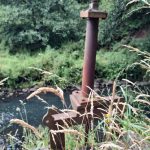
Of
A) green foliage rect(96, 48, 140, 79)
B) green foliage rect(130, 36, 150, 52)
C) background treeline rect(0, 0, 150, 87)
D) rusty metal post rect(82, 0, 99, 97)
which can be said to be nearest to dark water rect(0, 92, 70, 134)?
background treeline rect(0, 0, 150, 87)

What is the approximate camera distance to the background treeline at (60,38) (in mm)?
8727

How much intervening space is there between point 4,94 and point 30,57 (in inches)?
74.7

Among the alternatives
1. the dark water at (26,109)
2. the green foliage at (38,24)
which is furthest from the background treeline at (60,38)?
the dark water at (26,109)

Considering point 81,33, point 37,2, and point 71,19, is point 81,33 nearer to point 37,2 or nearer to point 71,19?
point 71,19

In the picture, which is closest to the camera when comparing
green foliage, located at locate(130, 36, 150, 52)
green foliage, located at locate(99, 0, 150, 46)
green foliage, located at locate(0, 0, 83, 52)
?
green foliage, located at locate(130, 36, 150, 52)

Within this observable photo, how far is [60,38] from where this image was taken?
10.1 meters

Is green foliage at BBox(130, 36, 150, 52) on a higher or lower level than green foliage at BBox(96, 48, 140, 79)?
higher

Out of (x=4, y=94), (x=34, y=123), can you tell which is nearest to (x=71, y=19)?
(x=4, y=94)

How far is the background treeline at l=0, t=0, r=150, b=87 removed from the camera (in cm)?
873

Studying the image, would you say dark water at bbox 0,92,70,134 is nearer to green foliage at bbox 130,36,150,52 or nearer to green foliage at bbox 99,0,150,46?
green foliage at bbox 130,36,150,52

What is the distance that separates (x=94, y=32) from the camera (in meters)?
2.38

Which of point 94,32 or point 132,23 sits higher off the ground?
point 94,32

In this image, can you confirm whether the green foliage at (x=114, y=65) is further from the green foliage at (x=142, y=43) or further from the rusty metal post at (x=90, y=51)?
the rusty metal post at (x=90, y=51)

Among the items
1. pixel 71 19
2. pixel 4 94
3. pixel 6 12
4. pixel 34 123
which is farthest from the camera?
pixel 71 19
